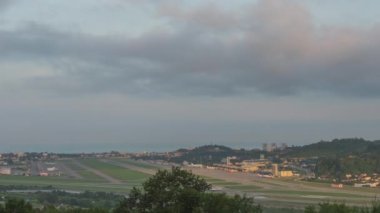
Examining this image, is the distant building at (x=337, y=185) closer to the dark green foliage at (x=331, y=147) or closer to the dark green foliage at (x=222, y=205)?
the dark green foliage at (x=331, y=147)

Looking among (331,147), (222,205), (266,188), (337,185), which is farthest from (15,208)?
(331,147)

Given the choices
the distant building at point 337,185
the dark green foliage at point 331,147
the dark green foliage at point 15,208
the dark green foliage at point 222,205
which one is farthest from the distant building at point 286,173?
the dark green foliage at point 15,208

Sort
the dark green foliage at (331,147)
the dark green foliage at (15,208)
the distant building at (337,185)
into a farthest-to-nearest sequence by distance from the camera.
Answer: the dark green foliage at (331,147) → the distant building at (337,185) → the dark green foliage at (15,208)

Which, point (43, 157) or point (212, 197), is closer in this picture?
point (212, 197)

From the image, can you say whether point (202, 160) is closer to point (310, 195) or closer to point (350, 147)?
point (350, 147)

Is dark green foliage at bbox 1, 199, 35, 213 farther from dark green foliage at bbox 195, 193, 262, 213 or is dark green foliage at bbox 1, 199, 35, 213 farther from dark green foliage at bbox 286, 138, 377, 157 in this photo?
dark green foliage at bbox 286, 138, 377, 157

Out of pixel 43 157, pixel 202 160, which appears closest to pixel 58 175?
pixel 202 160

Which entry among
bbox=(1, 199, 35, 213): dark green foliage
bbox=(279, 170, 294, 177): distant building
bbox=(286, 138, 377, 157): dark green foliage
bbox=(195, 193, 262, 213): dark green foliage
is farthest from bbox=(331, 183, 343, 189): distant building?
bbox=(1, 199, 35, 213): dark green foliage

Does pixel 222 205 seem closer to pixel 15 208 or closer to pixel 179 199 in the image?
pixel 179 199
